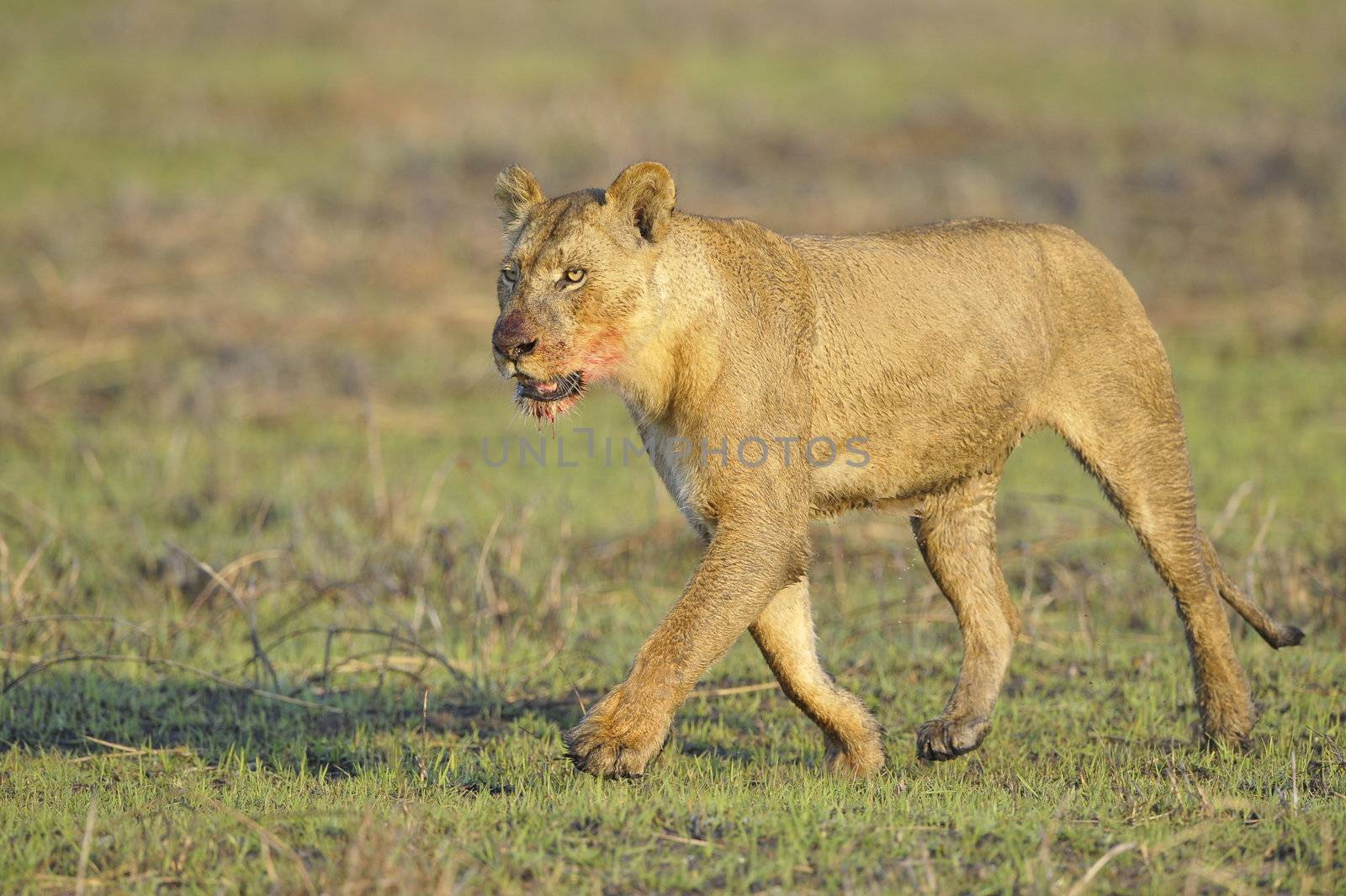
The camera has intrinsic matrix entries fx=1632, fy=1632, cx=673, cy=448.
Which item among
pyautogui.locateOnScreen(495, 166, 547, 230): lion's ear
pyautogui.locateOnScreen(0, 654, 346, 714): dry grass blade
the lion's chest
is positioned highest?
pyautogui.locateOnScreen(495, 166, 547, 230): lion's ear

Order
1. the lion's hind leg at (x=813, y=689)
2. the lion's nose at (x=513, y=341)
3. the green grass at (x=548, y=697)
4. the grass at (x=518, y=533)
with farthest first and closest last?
the lion's hind leg at (x=813, y=689)
the lion's nose at (x=513, y=341)
the grass at (x=518, y=533)
the green grass at (x=548, y=697)

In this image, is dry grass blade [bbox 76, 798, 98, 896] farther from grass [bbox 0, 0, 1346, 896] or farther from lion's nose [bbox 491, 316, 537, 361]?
lion's nose [bbox 491, 316, 537, 361]

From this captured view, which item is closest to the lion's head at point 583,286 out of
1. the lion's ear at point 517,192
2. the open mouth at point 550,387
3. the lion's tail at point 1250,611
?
the open mouth at point 550,387

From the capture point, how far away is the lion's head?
16.3ft

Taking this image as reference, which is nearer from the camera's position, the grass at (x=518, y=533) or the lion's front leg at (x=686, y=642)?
the grass at (x=518, y=533)

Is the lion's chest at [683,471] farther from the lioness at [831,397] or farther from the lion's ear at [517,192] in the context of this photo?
the lion's ear at [517,192]

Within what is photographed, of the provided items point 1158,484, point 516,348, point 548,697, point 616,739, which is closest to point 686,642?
point 616,739

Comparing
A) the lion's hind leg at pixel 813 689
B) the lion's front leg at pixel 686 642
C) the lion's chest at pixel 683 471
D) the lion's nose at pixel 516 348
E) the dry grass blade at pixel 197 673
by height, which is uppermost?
the lion's nose at pixel 516 348

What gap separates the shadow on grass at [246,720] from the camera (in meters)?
5.77

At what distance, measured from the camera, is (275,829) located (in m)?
4.34

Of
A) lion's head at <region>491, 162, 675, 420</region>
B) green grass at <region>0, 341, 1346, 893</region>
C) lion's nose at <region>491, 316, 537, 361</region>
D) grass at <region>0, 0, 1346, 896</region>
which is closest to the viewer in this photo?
green grass at <region>0, 341, 1346, 893</region>

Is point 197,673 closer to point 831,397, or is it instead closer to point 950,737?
point 831,397

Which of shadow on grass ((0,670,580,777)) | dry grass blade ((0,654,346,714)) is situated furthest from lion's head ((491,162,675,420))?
dry grass blade ((0,654,346,714))

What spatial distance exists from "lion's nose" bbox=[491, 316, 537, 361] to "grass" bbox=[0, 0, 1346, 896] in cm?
131
